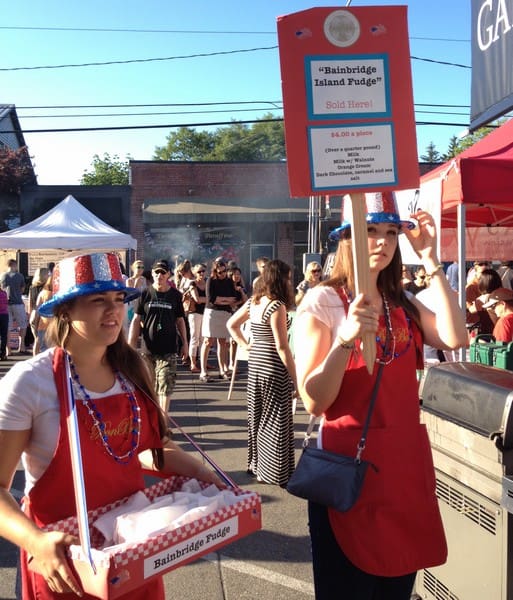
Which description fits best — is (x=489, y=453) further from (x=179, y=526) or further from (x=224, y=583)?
(x=224, y=583)

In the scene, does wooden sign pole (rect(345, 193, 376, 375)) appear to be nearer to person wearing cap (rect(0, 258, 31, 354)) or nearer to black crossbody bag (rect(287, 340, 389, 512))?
black crossbody bag (rect(287, 340, 389, 512))

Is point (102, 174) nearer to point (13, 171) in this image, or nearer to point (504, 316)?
point (13, 171)

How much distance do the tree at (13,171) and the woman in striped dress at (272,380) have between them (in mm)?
25070

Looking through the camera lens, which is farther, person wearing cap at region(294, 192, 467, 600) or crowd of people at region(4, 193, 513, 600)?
person wearing cap at region(294, 192, 467, 600)

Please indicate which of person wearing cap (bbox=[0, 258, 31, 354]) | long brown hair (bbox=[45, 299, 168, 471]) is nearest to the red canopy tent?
long brown hair (bbox=[45, 299, 168, 471])

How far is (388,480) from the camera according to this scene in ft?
6.91

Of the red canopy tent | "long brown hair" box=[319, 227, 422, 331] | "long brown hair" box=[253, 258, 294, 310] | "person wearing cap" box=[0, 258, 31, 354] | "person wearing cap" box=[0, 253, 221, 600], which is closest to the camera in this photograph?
"person wearing cap" box=[0, 253, 221, 600]

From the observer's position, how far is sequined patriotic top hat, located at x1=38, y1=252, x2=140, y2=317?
6.42 ft

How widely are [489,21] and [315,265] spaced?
5336mm

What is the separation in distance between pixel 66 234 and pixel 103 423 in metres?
12.6

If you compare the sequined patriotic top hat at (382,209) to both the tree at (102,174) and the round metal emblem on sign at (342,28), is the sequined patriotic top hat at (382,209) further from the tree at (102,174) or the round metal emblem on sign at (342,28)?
the tree at (102,174)

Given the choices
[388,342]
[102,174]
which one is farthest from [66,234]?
[102,174]

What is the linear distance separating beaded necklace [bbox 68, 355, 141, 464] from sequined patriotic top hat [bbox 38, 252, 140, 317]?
21cm

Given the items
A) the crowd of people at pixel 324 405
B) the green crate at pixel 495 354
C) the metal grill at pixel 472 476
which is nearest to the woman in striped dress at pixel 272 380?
the green crate at pixel 495 354
